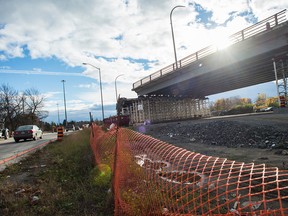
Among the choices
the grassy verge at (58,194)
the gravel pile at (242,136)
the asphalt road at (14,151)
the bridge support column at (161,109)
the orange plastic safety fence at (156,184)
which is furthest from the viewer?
the bridge support column at (161,109)

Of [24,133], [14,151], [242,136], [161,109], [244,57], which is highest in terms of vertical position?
[244,57]

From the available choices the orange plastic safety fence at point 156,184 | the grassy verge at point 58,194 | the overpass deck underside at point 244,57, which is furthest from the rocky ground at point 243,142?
the overpass deck underside at point 244,57

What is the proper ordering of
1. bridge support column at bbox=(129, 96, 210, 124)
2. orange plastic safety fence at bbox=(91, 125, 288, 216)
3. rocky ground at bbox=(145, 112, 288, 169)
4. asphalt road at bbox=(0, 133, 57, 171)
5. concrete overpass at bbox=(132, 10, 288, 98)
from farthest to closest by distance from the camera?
bridge support column at bbox=(129, 96, 210, 124), concrete overpass at bbox=(132, 10, 288, 98), asphalt road at bbox=(0, 133, 57, 171), rocky ground at bbox=(145, 112, 288, 169), orange plastic safety fence at bbox=(91, 125, 288, 216)

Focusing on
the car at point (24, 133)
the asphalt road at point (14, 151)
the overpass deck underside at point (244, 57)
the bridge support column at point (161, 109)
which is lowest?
the asphalt road at point (14, 151)

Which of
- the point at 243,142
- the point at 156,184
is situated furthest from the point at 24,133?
the point at 156,184

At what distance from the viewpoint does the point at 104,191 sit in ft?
18.5

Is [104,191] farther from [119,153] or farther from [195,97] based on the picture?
[195,97]

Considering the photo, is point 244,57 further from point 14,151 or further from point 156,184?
point 156,184

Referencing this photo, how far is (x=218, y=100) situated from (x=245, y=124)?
352 ft

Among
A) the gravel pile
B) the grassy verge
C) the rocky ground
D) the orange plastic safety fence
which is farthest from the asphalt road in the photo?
the gravel pile

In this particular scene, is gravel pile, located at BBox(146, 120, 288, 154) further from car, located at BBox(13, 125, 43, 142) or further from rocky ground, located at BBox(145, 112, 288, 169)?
car, located at BBox(13, 125, 43, 142)

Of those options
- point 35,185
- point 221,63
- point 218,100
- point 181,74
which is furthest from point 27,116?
point 218,100

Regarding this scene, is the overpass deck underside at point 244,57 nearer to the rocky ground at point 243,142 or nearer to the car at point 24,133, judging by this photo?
the rocky ground at point 243,142

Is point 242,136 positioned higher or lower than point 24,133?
lower
